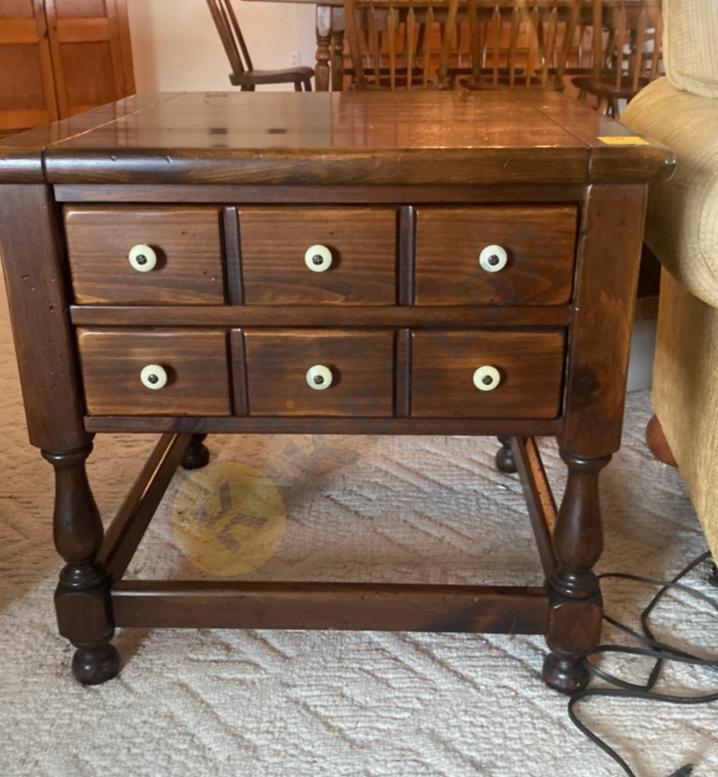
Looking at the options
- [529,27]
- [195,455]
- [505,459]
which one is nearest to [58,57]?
[529,27]

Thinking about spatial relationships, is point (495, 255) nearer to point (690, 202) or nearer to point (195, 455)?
point (690, 202)

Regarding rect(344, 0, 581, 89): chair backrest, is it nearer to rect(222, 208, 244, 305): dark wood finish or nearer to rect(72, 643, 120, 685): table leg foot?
rect(222, 208, 244, 305): dark wood finish

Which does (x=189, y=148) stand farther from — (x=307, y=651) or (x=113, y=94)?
(x=113, y=94)

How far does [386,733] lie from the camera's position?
3.06 ft

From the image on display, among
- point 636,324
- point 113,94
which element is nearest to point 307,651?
point 636,324

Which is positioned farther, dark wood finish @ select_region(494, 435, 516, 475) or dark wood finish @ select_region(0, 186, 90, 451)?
dark wood finish @ select_region(494, 435, 516, 475)

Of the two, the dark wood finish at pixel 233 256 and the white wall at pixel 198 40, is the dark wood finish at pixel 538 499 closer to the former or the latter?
the dark wood finish at pixel 233 256

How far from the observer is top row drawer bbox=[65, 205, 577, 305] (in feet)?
2.69

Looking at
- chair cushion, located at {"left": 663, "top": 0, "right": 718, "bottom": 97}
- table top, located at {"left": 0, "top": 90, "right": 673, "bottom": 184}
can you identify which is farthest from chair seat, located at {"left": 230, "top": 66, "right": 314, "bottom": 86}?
table top, located at {"left": 0, "top": 90, "right": 673, "bottom": 184}

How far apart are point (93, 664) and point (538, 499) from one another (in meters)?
0.57

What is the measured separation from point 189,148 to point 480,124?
32 cm

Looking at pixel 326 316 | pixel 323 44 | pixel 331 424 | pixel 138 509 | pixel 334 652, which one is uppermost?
pixel 323 44

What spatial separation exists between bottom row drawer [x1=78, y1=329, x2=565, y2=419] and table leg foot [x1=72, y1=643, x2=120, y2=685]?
0.29 metres

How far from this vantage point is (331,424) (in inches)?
35.6
